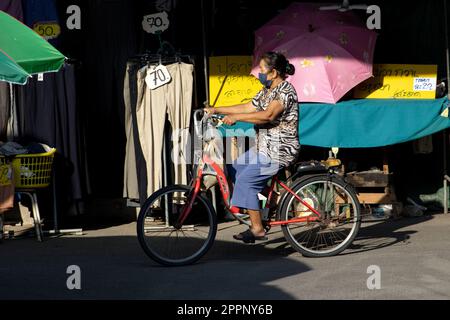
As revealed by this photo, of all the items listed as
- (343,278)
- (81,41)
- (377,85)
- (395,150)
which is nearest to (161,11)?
(81,41)

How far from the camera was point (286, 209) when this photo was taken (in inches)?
341

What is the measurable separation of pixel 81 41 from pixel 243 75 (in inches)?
77.2

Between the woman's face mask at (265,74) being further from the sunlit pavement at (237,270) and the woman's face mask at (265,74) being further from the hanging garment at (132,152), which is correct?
the hanging garment at (132,152)

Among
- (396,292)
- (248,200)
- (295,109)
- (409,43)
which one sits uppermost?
(409,43)

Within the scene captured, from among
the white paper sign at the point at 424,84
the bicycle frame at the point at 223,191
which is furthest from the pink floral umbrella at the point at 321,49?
the bicycle frame at the point at 223,191

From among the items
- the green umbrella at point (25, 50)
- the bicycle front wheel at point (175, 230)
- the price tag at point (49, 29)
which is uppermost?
the price tag at point (49, 29)

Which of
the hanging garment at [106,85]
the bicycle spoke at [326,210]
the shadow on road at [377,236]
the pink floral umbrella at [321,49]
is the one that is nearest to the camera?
the bicycle spoke at [326,210]

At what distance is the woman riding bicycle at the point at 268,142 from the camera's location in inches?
336

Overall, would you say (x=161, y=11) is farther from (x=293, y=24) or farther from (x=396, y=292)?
(x=396, y=292)

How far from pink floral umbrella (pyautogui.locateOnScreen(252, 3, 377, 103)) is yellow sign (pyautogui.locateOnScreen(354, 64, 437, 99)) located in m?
0.39

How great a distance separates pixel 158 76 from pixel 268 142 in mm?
2297

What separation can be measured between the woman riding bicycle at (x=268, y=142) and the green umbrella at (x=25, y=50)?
174cm

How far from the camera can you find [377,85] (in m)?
10.9

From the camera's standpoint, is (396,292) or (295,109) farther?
→ (295,109)
